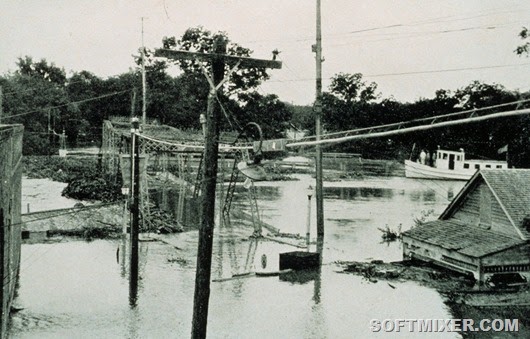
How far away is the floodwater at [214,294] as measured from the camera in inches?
558

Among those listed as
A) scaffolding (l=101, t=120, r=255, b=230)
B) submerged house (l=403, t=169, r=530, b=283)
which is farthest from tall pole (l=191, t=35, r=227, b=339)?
submerged house (l=403, t=169, r=530, b=283)

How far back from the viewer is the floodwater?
14164mm

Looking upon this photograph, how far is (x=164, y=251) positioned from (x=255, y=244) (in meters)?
4.53

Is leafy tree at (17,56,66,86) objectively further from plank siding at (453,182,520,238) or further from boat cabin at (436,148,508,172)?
plank siding at (453,182,520,238)

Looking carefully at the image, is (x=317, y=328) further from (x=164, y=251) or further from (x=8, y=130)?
(x=164, y=251)

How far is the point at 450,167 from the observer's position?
241ft

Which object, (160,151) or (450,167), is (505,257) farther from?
(450,167)

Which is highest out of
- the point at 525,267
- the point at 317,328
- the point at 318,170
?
the point at 318,170

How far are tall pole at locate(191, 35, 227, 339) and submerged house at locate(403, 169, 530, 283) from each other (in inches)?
397

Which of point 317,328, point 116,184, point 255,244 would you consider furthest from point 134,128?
point 116,184

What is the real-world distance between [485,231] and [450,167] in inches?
2273

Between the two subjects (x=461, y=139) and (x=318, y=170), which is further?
(x=461, y=139)

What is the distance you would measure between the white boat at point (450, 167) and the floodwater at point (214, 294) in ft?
146

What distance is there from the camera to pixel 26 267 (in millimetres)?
20609
